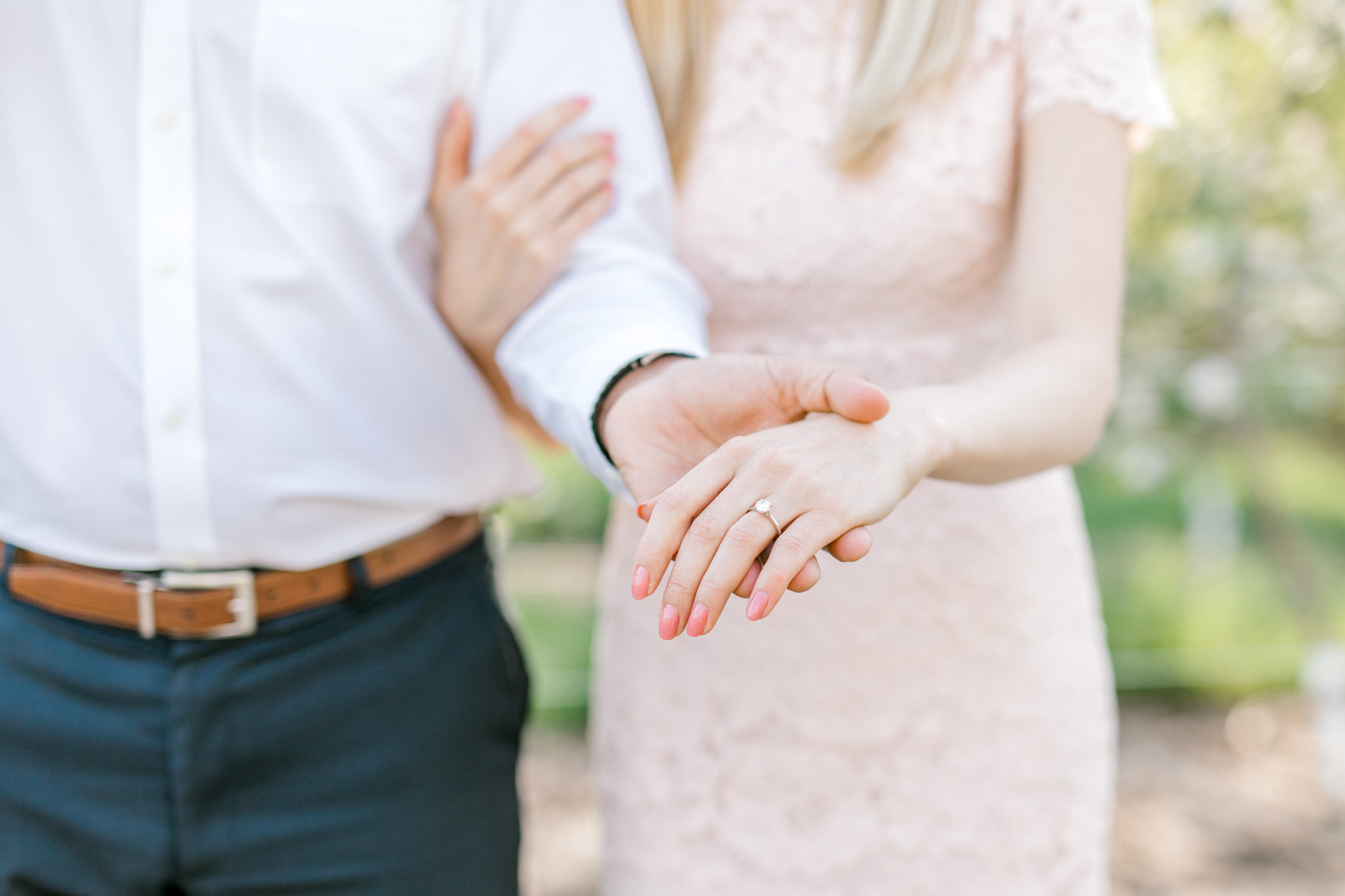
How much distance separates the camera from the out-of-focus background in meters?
3.63

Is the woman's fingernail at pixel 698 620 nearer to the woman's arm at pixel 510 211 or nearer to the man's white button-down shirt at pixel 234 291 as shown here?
the man's white button-down shirt at pixel 234 291

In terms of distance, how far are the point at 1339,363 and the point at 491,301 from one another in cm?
406

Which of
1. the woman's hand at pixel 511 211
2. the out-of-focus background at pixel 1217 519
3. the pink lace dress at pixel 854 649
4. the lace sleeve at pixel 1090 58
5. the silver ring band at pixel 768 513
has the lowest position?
the out-of-focus background at pixel 1217 519

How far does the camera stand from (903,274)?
1536mm

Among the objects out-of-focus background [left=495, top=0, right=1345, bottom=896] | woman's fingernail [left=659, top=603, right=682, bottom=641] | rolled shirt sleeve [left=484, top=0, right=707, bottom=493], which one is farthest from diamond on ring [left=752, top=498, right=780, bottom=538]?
out-of-focus background [left=495, top=0, right=1345, bottom=896]

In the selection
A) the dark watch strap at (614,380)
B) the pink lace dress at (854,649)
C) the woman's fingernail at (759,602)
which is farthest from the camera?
the pink lace dress at (854,649)

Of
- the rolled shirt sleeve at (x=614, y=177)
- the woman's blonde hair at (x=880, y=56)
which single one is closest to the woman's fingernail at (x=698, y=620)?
the rolled shirt sleeve at (x=614, y=177)

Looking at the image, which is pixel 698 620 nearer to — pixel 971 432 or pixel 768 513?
pixel 768 513

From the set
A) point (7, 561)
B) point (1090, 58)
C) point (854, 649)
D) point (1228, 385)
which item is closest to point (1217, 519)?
point (1228, 385)

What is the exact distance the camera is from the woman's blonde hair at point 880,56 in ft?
4.86

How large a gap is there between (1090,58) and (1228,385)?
3173 mm

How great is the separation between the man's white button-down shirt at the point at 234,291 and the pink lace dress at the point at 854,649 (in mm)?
177

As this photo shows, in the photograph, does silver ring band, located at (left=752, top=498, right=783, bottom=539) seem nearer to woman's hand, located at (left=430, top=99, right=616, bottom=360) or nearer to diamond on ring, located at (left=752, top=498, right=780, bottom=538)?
diamond on ring, located at (left=752, top=498, right=780, bottom=538)

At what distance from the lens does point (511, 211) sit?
1.52 m
